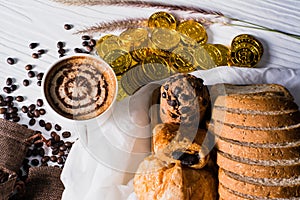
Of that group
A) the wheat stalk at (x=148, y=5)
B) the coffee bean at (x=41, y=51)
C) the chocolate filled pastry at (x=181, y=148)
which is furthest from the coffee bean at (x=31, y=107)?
the chocolate filled pastry at (x=181, y=148)

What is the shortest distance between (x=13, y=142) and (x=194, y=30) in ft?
3.38

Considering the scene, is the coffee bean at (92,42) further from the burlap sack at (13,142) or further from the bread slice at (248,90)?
the bread slice at (248,90)

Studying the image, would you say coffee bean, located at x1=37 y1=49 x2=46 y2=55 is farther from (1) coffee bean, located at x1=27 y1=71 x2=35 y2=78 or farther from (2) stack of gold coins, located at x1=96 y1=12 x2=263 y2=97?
(2) stack of gold coins, located at x1=96 y1=12 x2=263 y2=97

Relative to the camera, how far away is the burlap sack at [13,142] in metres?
2.77

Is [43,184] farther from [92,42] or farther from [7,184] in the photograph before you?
[92,42]

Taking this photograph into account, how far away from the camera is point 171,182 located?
7.32ft

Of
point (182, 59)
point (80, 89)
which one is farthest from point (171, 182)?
point (182, 59)

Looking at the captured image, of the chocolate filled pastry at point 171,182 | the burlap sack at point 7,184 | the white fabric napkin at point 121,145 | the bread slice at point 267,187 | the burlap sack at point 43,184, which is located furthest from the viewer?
the burlap sack at point 43,184

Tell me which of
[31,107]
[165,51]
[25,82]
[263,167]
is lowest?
[31,107]

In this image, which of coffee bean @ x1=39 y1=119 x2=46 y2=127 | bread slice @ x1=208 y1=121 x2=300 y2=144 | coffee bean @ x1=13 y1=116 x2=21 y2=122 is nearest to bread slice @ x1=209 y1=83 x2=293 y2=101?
bread slice @ x1=208 y1=121 x2=300 y2=144

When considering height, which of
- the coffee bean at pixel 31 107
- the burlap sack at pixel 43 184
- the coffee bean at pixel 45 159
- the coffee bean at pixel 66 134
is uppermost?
the coffee bean at pixel 31 107

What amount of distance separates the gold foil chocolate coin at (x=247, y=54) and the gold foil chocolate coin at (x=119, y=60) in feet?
1.69

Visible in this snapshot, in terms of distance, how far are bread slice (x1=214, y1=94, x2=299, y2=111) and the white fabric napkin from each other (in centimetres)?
24

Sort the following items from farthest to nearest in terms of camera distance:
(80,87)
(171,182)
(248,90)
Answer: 1. (80,87)
2. (248,90)
3. (171,182)
